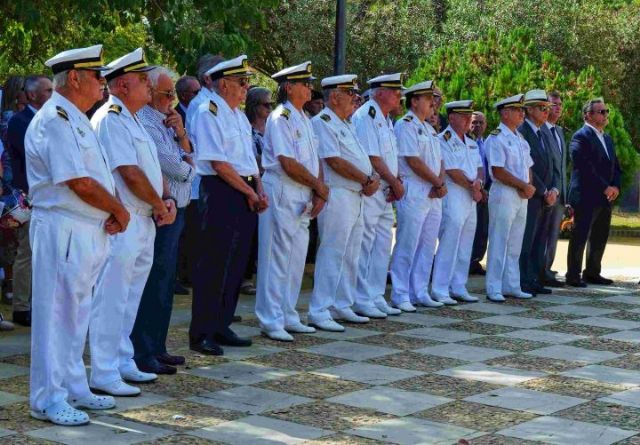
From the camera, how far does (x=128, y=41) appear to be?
25.4 meters

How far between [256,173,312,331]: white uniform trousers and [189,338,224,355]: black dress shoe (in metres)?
0.83

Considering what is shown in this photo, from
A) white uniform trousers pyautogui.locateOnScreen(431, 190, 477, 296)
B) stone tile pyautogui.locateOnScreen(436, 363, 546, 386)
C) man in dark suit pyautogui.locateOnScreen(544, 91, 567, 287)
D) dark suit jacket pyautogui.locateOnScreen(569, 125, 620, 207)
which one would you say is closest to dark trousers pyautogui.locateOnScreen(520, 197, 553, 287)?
man in dark suit pyautogui.locateOnScreen(544, 91, 567, 287)

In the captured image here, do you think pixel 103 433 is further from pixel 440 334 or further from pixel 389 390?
pixel 440 334

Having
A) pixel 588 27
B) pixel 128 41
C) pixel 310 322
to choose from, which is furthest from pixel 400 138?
pixel 588 27

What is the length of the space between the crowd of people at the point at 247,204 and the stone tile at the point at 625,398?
2755 mm

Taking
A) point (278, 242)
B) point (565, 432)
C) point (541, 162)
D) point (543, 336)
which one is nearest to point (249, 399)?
point (565, 432)

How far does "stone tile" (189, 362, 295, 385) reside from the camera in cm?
810

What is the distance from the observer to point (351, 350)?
9312 mm

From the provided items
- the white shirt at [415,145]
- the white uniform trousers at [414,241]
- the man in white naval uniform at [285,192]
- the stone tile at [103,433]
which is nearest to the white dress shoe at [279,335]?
the man in white naval uniform at [285,192]

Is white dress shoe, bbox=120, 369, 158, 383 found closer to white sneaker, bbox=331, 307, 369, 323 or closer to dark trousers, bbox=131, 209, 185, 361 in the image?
dark trousers, bbox=131, 209, 185, 361

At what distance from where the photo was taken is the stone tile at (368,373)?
818cm

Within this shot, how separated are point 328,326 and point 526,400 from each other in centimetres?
280

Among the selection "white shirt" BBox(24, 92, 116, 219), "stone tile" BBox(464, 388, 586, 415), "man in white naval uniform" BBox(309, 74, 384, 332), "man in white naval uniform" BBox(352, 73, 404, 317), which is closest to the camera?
"white shirt" BBox(24, 92, 116, 219)

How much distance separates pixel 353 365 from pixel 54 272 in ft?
8.73
